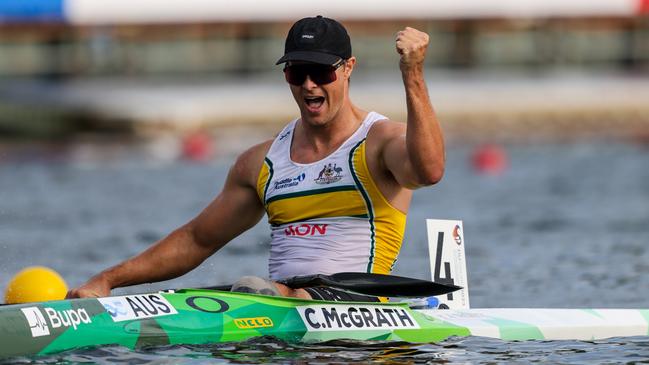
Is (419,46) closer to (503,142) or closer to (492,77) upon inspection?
(503,142)

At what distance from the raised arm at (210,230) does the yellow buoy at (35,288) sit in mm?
441

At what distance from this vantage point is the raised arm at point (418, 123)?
625cm

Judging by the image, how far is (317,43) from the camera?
6.79m

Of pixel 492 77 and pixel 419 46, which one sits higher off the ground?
pixel 492 77

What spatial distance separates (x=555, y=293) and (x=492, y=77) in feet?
66.7

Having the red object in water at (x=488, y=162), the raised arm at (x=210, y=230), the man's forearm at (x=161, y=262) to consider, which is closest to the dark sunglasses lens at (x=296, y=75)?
the raised arm at (x=210, y=230)

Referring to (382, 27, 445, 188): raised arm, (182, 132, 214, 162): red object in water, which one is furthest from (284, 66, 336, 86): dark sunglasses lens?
(182, 132, 214, 162): red object in water

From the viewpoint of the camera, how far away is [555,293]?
10.4 m

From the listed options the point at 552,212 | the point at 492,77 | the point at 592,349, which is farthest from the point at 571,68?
the point at 592,349

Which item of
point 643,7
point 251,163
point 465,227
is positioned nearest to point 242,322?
point 251,163

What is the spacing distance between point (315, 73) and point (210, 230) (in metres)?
1.23

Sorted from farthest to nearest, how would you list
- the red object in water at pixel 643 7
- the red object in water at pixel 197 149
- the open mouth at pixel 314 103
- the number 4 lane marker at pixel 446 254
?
1. the red object in water at pixel 643 7
2. the red object in water at pixel 197 149
3. the number 4 lane marker at pixel 446 254
4. the open mouth at pixel 314 103

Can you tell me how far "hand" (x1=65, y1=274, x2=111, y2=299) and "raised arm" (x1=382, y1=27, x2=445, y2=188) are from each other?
5.76 ft

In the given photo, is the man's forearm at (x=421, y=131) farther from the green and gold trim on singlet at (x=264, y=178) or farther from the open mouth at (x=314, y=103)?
the green and gold trim on singlet at (x=264, y=178)
